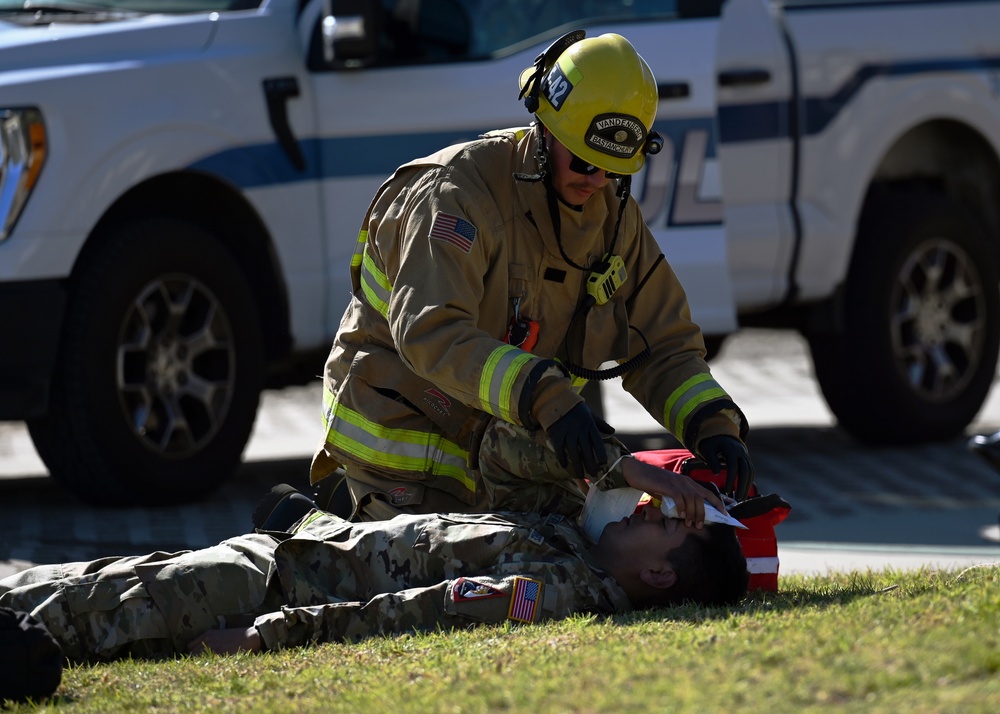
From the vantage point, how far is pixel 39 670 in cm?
354

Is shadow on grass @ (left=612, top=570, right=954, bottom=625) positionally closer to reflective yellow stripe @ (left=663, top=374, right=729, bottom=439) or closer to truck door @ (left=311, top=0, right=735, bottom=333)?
reflective yellow stripe @ (left=663, top=374, right=729, bottom=439)

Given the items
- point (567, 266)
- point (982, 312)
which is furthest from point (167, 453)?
point (982, 312)

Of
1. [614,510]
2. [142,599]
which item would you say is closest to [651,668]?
[614,510]

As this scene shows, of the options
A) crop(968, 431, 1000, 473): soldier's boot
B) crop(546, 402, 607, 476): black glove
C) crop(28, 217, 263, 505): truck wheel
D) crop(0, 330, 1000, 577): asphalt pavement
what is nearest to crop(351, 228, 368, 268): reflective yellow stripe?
crop(546, 402, 607, 476): black glove

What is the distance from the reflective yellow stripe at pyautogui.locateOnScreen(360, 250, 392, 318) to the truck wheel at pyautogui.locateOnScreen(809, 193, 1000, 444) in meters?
3.60

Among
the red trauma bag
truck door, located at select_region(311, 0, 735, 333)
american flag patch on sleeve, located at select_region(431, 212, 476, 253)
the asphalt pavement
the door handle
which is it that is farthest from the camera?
the door handle

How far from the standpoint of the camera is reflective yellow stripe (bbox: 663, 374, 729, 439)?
180 inches

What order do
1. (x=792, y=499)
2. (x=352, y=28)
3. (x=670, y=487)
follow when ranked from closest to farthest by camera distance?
1. (x=670, y=487)
2. (x=352, y=28)
3. (x=792, y=499)

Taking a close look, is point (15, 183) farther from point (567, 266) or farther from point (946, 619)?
point (946, 619)

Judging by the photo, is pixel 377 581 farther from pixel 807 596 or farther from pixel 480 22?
pixel 480 22

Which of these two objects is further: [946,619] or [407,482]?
[407,482]

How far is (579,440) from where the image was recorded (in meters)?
3.97

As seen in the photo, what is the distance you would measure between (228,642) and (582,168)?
156cm

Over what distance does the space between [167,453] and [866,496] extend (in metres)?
2.89
